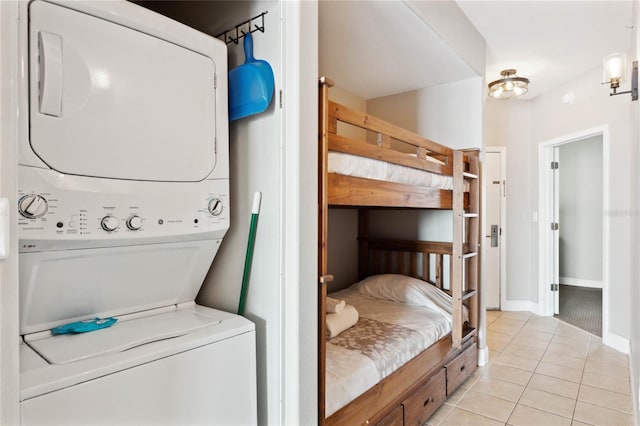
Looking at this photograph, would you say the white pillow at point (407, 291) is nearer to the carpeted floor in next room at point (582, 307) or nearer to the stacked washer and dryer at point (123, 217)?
the stacked washer and dryer at point (123, 217)

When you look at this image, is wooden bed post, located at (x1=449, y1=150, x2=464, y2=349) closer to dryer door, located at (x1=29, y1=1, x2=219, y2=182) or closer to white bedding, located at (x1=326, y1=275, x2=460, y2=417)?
white bedding, located at (x1=326, y1=275, x2=460, y2=417)

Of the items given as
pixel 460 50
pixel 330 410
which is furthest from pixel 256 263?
pixel 460 50

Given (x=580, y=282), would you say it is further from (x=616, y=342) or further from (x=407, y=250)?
(x=407, y=250)

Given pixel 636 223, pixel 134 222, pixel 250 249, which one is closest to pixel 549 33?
pixel 636 223

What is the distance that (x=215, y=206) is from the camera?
127cm

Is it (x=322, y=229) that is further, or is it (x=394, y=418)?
(x=394, y=418)

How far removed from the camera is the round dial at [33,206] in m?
0.86

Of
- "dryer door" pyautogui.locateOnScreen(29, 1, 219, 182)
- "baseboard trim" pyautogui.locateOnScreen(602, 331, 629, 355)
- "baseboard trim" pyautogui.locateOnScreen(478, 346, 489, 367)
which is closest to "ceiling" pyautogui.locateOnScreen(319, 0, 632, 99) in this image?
"dryer door" pyautogui.locateOnScreen(29, 1, 219, 182)

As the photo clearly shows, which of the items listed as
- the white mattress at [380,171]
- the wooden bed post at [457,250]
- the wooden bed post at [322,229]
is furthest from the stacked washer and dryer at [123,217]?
the wooden bed post at [457,250]

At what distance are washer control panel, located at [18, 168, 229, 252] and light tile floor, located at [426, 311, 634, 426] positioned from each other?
74.5 inches

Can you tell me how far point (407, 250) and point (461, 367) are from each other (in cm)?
101

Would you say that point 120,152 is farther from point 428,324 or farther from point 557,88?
point 557,88

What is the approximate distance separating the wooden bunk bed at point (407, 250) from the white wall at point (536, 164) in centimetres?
153

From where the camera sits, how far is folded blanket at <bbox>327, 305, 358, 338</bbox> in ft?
6.70
